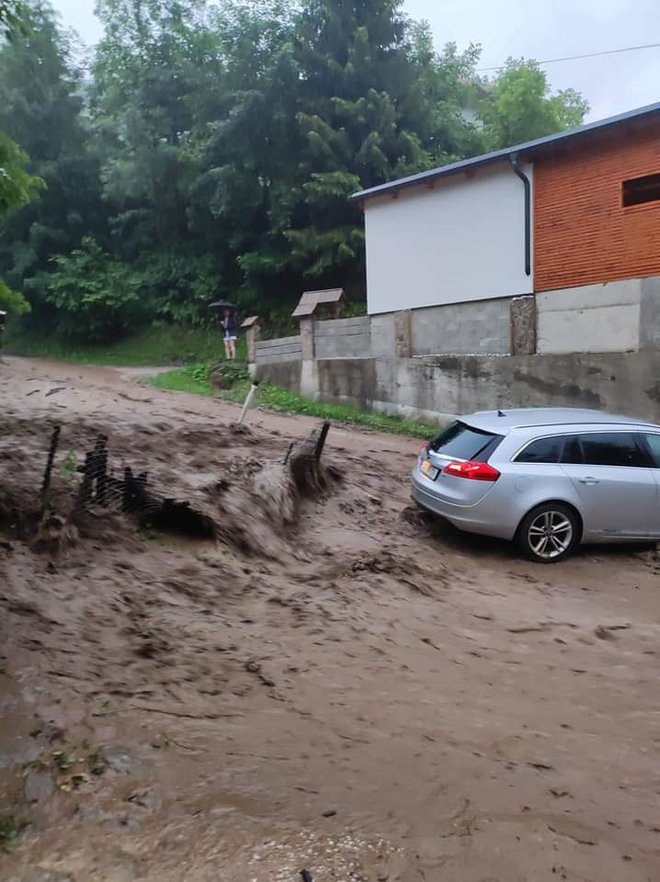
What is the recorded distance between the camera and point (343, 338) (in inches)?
725

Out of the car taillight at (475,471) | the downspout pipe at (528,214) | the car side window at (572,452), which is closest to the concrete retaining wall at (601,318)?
the downspout pipe at (528,214)

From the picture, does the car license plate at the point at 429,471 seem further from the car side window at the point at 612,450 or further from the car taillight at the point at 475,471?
the car side window at the point at 612,450

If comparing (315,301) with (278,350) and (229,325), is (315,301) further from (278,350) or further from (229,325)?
(229,325)

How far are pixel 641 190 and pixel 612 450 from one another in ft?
27.1

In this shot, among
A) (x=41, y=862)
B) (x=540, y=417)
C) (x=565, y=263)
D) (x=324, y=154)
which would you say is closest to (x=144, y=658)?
(x=41, y=862)

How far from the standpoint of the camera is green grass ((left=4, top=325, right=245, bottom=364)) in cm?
2678

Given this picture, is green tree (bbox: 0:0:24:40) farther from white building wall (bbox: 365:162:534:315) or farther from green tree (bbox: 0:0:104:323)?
green tree (bbox: 0:0:104:323)

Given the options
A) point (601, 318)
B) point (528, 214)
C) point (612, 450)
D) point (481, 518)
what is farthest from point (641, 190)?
point (481, 518)

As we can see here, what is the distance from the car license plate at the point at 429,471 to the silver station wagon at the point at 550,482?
2 cm

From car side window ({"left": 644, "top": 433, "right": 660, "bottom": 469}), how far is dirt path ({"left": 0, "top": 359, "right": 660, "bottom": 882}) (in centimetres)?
109

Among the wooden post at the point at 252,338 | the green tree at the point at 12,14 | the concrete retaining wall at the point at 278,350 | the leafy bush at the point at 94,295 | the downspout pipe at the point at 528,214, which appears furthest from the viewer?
the leafy bush at the point at 94,295

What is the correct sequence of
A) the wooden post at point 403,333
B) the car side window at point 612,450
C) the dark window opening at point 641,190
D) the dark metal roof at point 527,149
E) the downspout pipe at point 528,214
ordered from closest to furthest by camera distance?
the car side window at point 612,450 → the dark metal roof at point 527,149 → the dark window opening at point 641,190 → the downspout pipe at point 528,214 → the wooden post at point 403,333

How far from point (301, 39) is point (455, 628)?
934 inches

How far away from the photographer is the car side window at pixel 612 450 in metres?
8.16
